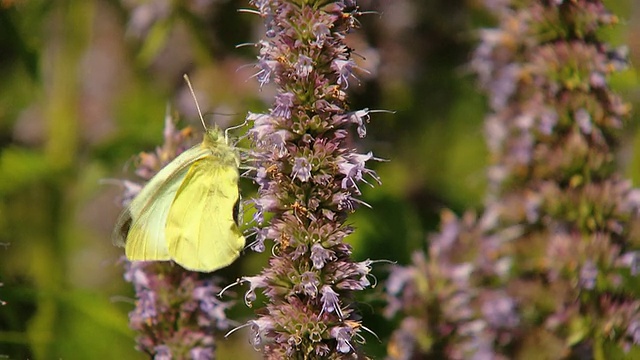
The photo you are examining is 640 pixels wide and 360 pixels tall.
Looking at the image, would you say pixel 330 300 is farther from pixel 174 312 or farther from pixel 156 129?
pixel 156 129

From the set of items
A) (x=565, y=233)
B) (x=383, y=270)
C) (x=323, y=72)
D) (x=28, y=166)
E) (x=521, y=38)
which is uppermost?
(x=323, y=72)

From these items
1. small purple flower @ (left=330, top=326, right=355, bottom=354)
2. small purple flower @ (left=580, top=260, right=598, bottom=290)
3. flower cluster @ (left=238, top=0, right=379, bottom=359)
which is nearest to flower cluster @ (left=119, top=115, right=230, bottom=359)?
flower cluster @ (left=238, top=0, right=379, bottom=359)

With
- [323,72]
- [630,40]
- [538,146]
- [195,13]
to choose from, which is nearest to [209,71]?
[195,13]

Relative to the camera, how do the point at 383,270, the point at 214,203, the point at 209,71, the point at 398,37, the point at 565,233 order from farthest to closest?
the point at 398,37 → the point at 209,71 → the point at 383,270 → the point at 565,233 → the point at 214,203

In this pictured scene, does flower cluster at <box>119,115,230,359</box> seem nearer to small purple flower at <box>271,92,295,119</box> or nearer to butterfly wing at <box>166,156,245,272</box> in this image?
butterfly wing at <box>166,156,245,272</box>

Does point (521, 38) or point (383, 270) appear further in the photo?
point (383, 270)

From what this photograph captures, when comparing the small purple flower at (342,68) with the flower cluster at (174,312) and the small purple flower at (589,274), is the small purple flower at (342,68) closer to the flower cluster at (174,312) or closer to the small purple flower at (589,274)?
the flower cluster at (174,312)

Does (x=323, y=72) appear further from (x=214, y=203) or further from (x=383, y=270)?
(x=383, y=270)
